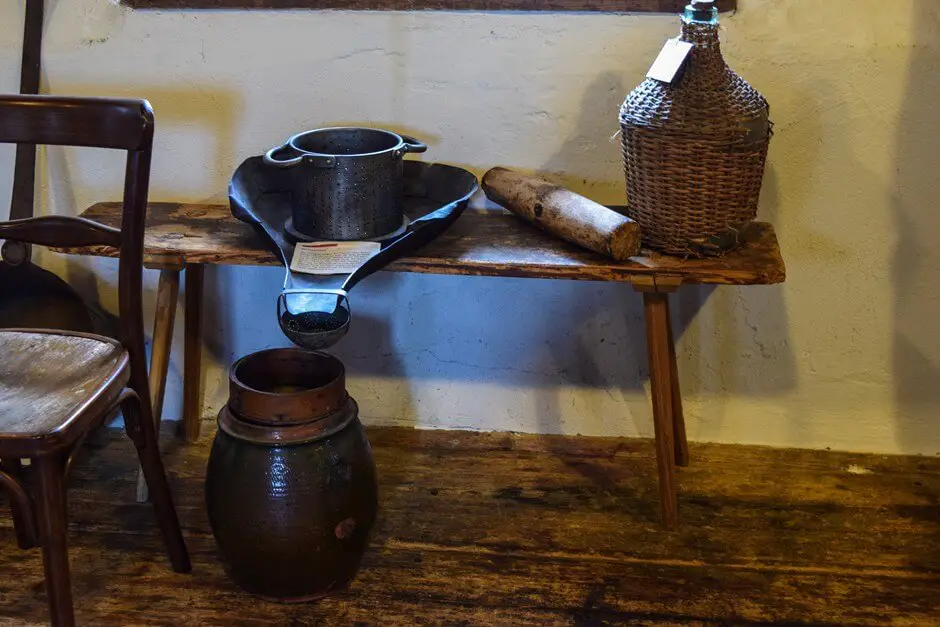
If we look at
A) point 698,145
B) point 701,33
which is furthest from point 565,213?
point 701,33

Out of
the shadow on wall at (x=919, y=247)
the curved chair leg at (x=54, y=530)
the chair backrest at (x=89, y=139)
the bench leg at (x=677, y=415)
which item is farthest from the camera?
the bench leg at (x=677, y=415)

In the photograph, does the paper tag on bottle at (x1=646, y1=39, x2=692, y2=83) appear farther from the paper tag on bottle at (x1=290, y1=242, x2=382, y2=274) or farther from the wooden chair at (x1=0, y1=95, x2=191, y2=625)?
the wooden chair at (x1=0, y1=95, x2=191, y2=625)

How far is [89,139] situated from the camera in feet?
5.24

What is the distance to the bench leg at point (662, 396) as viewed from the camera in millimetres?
1960

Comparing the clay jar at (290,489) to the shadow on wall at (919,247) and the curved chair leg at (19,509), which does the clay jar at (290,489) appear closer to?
the curved chair leg at (19,509)

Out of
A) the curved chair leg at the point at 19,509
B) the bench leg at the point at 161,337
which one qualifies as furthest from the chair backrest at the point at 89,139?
the bench leg at the point at 161,337

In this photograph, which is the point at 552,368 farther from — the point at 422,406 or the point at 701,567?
the point at 701,567

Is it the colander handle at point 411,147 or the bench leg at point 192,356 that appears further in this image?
the bench leg at point 192,356

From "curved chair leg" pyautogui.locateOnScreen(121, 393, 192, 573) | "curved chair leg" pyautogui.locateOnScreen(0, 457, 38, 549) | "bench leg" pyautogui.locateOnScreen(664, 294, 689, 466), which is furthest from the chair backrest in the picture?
"bench leg" pyautogui.locateOnScreen(664, 294, 689, 466)

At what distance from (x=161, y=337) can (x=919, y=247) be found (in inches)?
69.5

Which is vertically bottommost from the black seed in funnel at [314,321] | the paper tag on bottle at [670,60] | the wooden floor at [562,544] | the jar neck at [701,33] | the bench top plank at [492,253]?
the wooden floor at [562,544]

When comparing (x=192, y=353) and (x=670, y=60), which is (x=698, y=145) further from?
(x=192, y=353)

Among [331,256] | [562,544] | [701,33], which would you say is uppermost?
[701,33]

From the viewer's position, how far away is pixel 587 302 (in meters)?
2.37
